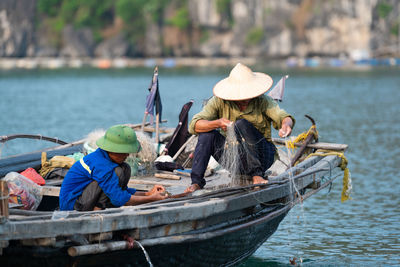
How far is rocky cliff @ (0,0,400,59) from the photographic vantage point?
85.2 metres

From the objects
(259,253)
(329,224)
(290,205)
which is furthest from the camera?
(329,224)

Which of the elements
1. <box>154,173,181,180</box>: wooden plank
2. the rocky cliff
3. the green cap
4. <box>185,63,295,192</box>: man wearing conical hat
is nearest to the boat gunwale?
the green cap

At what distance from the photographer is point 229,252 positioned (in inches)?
273

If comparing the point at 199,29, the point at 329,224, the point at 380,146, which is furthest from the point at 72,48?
the point at 329,224

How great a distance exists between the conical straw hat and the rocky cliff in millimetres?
78797

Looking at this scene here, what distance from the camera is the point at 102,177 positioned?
5957 millimetres

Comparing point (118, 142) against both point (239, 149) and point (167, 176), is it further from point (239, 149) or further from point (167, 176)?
point (167, 176)

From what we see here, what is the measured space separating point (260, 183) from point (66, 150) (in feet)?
11.1

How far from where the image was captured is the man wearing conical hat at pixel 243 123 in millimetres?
6953

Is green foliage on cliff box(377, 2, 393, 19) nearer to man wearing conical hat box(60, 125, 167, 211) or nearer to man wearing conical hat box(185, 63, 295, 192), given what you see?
man wearing conical hat box(185, 63, 295, 192)

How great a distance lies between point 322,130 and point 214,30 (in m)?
78.7

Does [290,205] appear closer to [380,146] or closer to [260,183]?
[260,183]

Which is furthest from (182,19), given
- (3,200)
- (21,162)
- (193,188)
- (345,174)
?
(3,200)

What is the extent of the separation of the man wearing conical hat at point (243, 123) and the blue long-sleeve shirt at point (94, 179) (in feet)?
3.43
